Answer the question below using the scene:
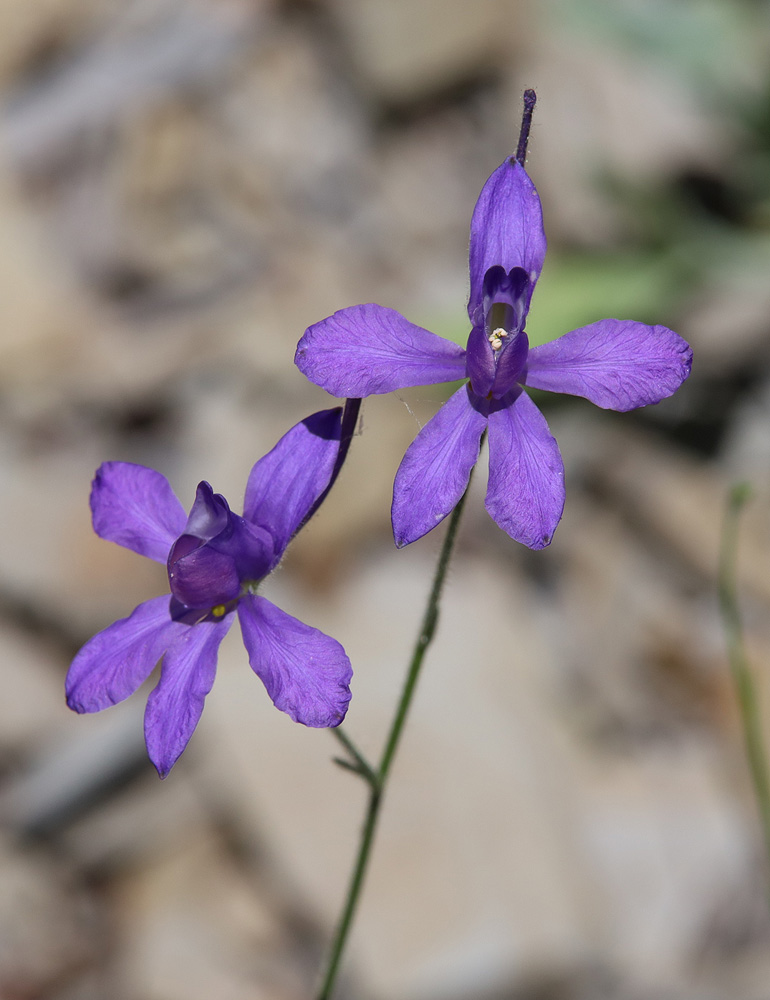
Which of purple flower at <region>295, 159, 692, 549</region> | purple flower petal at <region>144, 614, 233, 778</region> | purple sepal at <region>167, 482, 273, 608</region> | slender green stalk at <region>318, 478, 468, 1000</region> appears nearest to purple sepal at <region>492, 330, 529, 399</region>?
purple flower at <region>295, 159, 692, 549</region>

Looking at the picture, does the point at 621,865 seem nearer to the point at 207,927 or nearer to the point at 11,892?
the point at 207,927

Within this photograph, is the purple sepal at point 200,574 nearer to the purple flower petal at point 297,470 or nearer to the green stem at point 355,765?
the purple flower petal at point 297,470

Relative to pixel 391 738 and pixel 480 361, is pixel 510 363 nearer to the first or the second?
pixel 480 361

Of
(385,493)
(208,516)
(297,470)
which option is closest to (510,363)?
(297,470)

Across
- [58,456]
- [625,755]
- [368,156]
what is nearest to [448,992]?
[625,755]

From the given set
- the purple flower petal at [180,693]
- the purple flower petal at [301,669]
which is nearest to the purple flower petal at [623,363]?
the purple flower petal at [301,669]

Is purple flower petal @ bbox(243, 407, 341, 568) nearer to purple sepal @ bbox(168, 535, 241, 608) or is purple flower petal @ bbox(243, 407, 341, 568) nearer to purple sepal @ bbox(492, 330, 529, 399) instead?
purple sepal @ bbox(168, 535, 241, 608)
